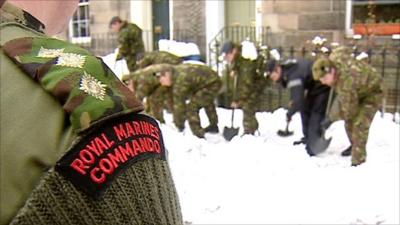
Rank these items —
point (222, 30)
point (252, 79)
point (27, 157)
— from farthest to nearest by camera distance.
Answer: point (222, 30)
point (252, 79)
point (27, 157)

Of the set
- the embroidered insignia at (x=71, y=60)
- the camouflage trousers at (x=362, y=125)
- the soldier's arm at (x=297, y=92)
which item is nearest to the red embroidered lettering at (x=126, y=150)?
the embroidered insignia at (x=71, y=60)

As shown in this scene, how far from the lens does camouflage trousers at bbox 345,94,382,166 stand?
6.04 meters

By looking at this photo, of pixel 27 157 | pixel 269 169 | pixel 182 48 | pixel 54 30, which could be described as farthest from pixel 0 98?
pixel 182 48

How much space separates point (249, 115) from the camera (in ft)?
25.5

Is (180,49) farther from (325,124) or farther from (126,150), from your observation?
(126,150)

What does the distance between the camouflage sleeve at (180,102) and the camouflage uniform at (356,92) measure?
89.0 inches

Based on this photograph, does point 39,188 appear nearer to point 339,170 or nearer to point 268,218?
point 268,218

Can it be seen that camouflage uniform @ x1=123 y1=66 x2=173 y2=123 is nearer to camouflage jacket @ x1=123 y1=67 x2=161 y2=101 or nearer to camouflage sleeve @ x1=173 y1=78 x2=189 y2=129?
camouflage jacket @ x1=123 y1=67 x2=161 y2=101

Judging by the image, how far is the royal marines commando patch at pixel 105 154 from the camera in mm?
782

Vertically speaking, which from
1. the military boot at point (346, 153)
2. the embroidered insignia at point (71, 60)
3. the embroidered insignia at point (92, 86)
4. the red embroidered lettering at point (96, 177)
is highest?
the embroidered insignia at point (71, 60)

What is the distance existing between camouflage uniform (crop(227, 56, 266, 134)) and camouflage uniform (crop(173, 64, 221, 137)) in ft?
1.21

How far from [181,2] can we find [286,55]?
3.16 m

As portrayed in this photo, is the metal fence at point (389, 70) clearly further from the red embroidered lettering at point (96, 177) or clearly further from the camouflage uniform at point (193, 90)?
the red embroidered lettering at point (96, 177)

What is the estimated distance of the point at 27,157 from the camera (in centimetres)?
76
